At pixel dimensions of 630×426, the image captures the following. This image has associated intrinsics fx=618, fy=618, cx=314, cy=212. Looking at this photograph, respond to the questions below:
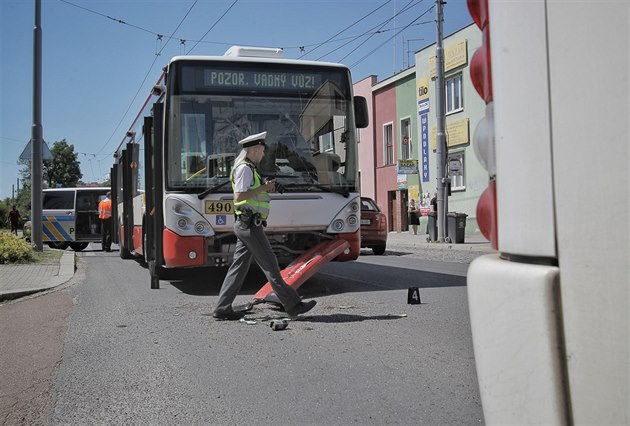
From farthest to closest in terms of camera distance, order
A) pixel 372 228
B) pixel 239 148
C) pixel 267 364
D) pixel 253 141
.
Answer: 1. pixel 372 228
2. pixel 239 148
3. pixel 253 141
4. pixel 267 364

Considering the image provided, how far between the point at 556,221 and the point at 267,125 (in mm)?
7356

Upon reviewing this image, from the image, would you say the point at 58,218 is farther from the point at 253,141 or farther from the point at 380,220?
the point at 253,141

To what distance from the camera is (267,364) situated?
488 centimetres

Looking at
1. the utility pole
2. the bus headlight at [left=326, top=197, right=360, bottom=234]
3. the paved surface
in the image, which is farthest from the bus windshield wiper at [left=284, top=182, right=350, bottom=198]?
the utility pole

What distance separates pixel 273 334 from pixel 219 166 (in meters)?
3.17

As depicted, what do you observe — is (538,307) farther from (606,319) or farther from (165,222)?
(165,222)

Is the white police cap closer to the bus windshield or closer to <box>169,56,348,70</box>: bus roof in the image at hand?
the bus windshield

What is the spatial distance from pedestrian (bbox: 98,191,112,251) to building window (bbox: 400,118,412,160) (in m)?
15.7

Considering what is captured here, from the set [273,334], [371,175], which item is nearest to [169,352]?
[273,334]

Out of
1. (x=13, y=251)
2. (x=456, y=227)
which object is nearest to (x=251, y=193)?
(x=13, y=251)

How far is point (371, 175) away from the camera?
3438 centimetres

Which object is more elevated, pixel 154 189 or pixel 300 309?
pixel 154 189

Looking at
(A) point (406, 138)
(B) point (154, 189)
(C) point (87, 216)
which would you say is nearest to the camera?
(B) point (154, 189)

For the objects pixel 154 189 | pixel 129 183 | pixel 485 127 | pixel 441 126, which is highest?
pixel 441 126
